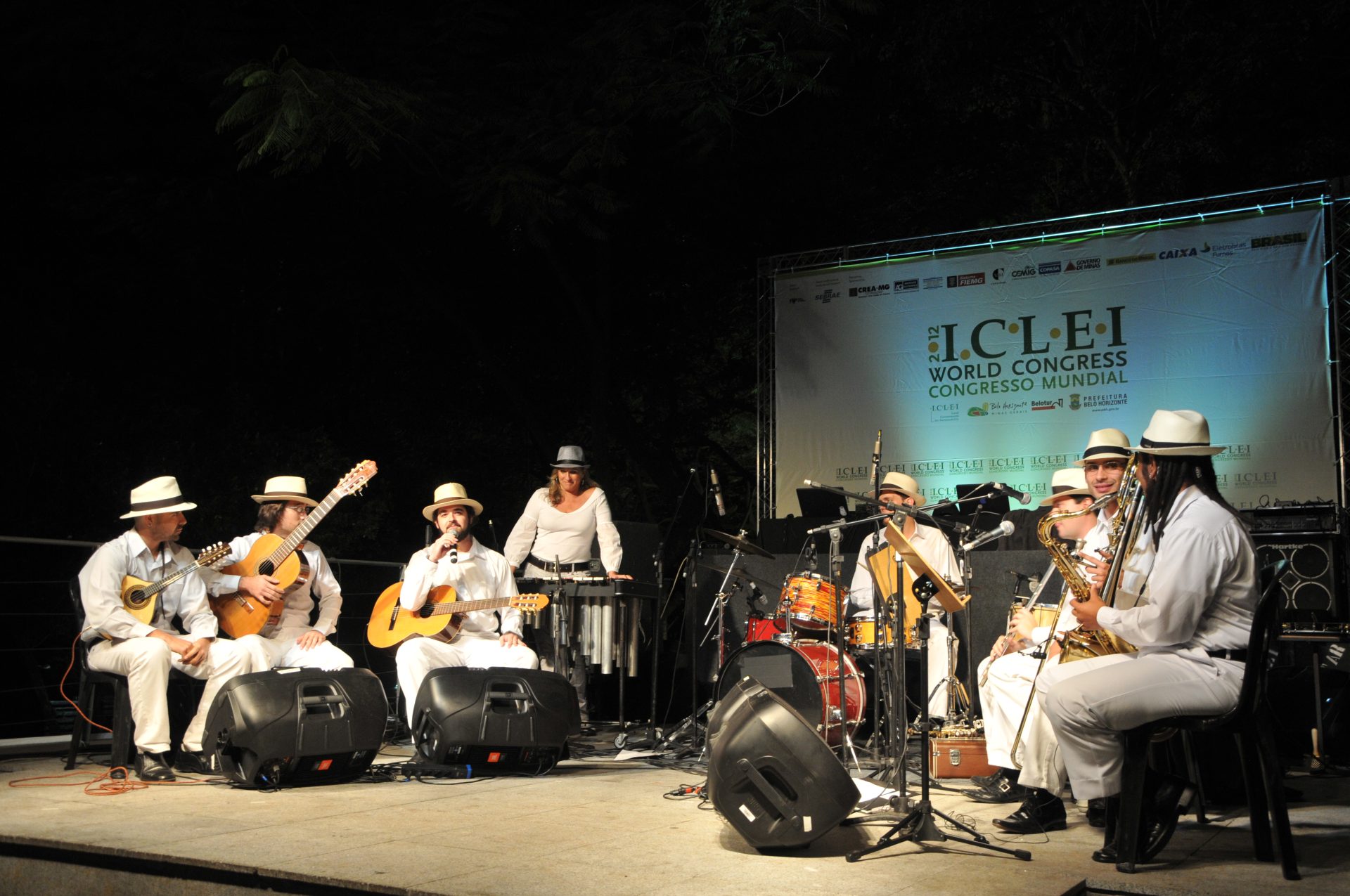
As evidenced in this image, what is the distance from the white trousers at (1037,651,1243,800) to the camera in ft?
14.2

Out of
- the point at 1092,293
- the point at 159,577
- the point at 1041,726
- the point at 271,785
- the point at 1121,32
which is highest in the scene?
the point at 1121,32

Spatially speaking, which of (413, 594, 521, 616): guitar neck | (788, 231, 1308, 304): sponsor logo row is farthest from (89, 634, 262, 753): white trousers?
(788, 231, 1308, 304): sponsor logo row

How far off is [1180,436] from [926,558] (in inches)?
135

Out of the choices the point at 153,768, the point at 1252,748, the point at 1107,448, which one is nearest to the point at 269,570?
the point at 153,768

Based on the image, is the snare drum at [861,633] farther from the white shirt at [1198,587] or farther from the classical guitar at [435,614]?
the white shirt at [1198,587]

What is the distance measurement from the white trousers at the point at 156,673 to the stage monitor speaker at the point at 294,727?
0.34m

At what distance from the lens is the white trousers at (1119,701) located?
4.33 meters

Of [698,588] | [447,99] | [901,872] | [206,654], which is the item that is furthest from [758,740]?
[447,99]

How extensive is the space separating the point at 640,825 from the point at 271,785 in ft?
6.74

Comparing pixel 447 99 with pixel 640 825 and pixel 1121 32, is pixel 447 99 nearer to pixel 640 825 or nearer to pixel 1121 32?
pixel 640 825

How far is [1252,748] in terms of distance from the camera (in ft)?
14.3

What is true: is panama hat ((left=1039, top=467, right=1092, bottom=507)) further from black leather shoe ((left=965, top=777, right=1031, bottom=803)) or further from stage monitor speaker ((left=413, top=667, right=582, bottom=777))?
stage monitor speaker ((left=413, top=667, right=582, bottom=777))

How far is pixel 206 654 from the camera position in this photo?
22.3 ft

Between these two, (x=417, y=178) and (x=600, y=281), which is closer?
(x=417, y=178)
